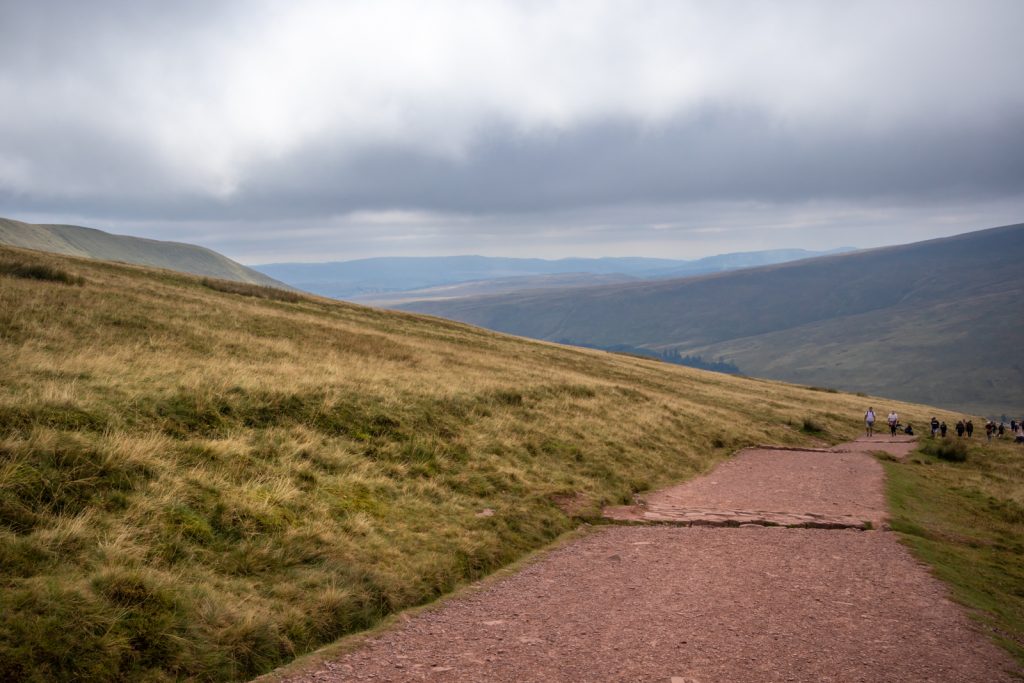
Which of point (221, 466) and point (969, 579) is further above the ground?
point (221, 466)

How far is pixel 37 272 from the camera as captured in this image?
32.1 m

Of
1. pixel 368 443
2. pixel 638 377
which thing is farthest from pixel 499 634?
pixel 638 377

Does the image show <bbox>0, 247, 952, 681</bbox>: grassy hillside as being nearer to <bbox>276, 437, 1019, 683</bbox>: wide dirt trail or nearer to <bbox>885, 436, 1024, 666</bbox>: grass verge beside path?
<bbox>276, 437, 1019, 683</bbox>: wide dirt trail

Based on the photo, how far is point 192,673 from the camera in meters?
7.73

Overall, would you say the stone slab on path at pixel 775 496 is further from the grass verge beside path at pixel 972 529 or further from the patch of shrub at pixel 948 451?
the patch of shrub at pixel 948 451

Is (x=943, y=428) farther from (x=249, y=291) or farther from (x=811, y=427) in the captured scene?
(x=249, y=291)

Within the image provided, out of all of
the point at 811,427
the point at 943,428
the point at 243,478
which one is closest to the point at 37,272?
the point at 243,478

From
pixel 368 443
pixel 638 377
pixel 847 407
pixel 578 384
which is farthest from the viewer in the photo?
pixel 847 407

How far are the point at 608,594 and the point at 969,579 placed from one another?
7863mm

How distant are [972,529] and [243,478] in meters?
19.6

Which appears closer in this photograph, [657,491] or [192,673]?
[192,673]

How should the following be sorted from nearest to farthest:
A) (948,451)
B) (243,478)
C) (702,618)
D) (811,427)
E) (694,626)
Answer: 1. (694,626)
2. (702,618)
3. (243,478)
4. (948,451)
5. (811,427)

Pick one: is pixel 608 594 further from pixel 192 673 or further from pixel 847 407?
pixel 847 407

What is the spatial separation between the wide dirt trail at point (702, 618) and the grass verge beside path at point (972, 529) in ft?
1.67
